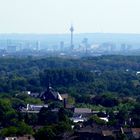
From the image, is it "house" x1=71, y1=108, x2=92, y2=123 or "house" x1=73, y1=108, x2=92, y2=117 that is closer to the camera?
"house" x1=71, y1=108, x2=92, y2=123

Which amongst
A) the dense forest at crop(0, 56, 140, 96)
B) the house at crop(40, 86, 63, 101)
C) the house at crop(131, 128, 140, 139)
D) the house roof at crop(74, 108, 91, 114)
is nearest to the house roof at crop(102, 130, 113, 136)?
the house at crop(131, 128, 140, 139)

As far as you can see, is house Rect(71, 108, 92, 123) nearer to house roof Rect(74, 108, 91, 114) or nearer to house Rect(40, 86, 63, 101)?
house roof Rect(74, 108, 91, 114)

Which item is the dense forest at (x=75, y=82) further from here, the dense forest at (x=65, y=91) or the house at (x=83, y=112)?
the house at (x=83, y=112)

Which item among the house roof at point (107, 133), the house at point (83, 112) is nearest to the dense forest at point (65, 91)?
the house at point (83, 112)

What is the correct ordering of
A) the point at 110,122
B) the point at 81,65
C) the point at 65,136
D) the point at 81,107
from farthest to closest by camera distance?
the point at 81,65 → the point at 81,107 → the point at 110,122 → the point at 65,136

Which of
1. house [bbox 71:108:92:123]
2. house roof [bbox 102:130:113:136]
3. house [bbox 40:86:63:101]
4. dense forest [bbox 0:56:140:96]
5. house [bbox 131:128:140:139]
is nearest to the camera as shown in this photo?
house roof [bbox 102:130:113:136]

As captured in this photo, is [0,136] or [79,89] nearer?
[0,136]

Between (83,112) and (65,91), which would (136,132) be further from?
(65,91)

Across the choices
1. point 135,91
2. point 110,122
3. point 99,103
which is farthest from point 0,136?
point 135,91

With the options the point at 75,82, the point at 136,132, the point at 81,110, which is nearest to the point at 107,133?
the point at 136,132

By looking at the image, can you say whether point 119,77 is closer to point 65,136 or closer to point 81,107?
point 81,107

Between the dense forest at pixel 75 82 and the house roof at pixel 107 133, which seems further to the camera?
the dense forest at pixel 75 82
